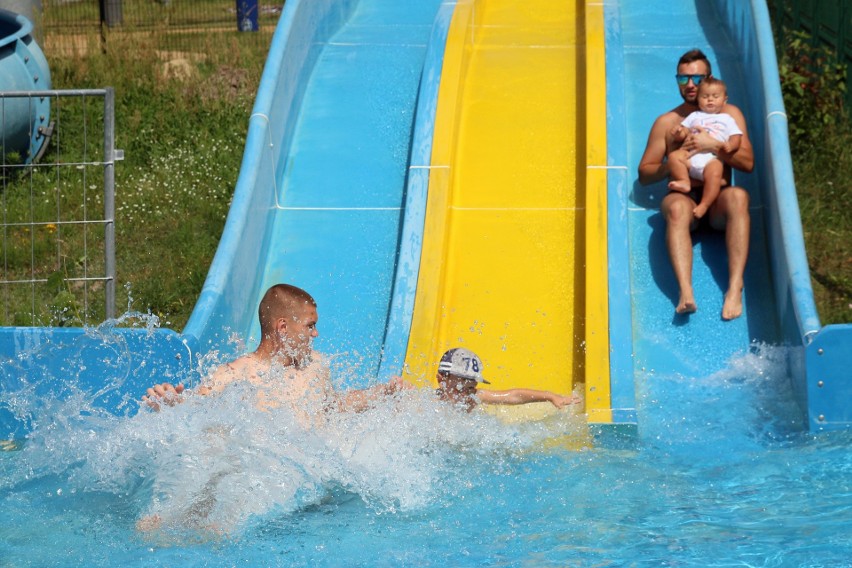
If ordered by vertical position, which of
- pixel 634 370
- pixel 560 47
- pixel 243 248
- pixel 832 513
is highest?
pixel 560 47

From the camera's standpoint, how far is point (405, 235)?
6.57 m

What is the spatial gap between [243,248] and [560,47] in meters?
3.12

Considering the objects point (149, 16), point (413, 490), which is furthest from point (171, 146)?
point (413, 490)

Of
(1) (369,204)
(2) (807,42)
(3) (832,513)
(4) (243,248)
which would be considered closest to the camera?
A: (3) (832,513)

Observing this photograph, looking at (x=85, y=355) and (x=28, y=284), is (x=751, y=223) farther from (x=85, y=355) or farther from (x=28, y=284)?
(x=28, y=284)

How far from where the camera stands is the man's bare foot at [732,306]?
6109 millimetres

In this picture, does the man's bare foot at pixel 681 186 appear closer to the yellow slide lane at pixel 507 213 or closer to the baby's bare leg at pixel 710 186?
the baby's bare leg at pixel 710 186

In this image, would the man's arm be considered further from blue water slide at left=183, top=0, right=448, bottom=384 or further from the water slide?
blue water slide at left=183, top=0, right=448, bottom=384

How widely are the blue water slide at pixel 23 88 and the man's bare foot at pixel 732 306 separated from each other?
523cm

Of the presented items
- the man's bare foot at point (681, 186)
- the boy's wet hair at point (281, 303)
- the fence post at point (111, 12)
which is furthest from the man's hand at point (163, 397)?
the fence post at point (111, 12)

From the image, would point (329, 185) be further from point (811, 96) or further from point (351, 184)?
point (811, 96)

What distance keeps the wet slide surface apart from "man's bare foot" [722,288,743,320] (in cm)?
178

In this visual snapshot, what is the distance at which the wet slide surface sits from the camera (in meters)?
6.41

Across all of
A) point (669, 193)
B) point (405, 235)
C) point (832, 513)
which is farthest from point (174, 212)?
point (832, 513)
